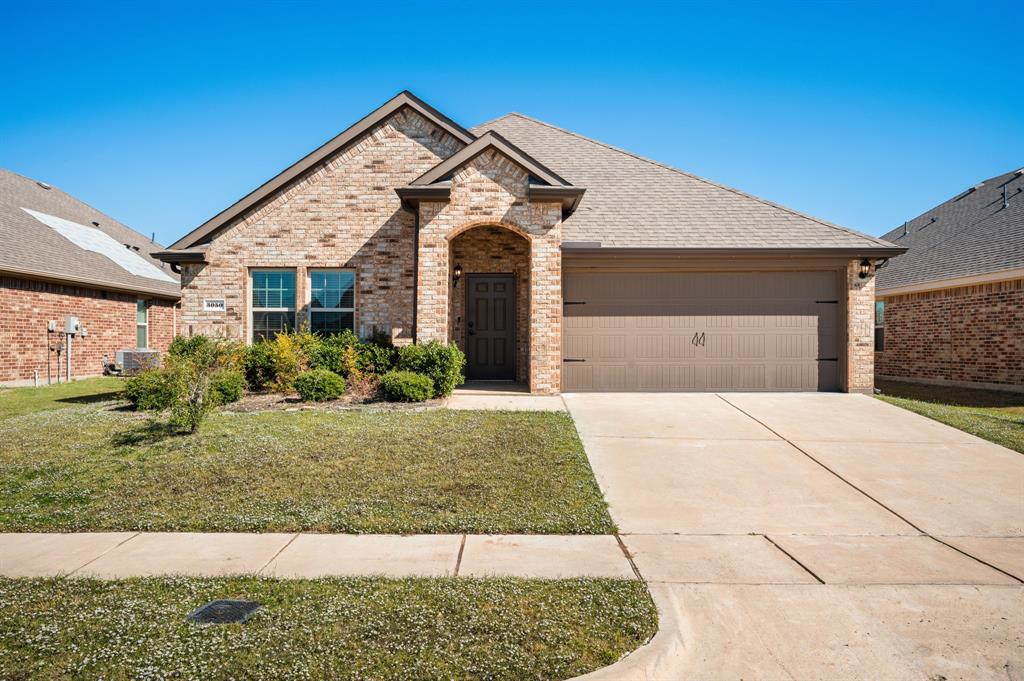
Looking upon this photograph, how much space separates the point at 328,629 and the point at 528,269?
9792 millimetres

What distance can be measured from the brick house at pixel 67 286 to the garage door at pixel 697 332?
1468 centimetres

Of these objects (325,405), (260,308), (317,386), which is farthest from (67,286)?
(325,405)

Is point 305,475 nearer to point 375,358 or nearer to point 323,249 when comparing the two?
point 375,358

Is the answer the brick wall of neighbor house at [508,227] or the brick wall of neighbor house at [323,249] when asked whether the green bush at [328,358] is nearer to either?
the brick wall of neighbor house at [323,249]

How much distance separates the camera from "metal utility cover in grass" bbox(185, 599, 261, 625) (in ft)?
10.5

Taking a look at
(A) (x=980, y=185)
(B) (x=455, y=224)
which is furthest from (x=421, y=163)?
(A) (x=980, y=185)

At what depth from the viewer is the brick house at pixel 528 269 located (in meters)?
11.2

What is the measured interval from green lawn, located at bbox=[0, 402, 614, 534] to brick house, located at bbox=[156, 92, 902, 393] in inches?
139

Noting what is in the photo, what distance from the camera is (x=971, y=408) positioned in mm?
11438

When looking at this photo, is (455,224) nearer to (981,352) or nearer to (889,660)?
(889,660)

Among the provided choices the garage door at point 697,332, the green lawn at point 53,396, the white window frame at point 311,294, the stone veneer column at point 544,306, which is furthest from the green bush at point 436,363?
the green lawn at point 53,396

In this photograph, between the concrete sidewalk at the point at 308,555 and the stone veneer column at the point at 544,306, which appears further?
the stone veneer column at the point at 544,306

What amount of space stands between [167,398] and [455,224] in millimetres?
5783

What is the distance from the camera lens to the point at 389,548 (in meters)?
4.36
